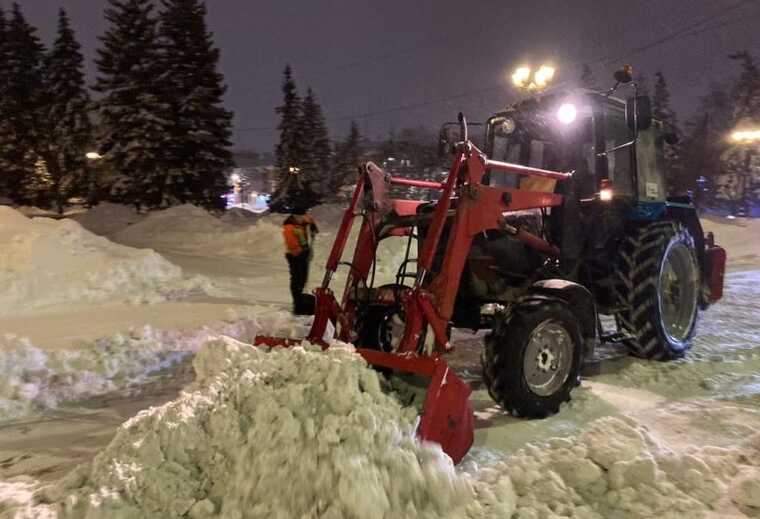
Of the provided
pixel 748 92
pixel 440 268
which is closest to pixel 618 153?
pixel 440 268

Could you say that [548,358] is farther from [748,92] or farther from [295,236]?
[748,92]

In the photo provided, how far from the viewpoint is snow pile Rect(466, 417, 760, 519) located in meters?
3.35

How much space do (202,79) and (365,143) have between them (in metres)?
38.8

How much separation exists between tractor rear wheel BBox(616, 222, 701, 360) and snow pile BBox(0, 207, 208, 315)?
7.31m

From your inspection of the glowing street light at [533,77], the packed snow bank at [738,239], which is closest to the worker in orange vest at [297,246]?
the packed snow bank at [738,239]

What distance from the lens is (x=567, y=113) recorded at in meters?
6.70

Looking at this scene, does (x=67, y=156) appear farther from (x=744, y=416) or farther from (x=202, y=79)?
(x=744, y=416)

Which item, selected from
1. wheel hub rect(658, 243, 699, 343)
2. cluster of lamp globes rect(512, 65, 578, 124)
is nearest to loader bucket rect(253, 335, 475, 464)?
wheel hub rect(658, 243, 699, 343)

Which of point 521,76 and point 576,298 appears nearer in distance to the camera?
point 576,298

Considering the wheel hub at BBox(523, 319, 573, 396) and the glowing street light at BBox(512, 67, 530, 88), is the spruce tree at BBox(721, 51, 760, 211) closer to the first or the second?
the glowing street light at BBox(512, 67, 530, 88)

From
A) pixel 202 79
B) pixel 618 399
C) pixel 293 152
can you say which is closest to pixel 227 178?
pixel 202 79

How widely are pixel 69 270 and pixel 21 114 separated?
3715 cm

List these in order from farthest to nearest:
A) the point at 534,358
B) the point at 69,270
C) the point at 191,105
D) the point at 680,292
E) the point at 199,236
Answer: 1. the point at 191,105
2. the point at 199,236
3. the point at 69,270
4. the point at 680,292
5. the point at 534,358

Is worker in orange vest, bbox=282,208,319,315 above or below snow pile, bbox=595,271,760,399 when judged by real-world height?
above
